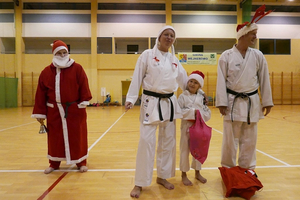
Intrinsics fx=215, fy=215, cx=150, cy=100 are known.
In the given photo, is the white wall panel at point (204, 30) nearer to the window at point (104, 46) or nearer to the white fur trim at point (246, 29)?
the window at point (104, 46)

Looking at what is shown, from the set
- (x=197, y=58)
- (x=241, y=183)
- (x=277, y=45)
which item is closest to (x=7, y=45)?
(x=197, y=58)

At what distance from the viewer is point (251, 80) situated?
8.06 feet

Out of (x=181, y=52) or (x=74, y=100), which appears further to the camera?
(x=181, y=52)

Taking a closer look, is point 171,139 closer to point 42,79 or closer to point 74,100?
point 74,100

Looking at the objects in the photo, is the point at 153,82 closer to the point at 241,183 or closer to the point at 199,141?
the point at 199,141

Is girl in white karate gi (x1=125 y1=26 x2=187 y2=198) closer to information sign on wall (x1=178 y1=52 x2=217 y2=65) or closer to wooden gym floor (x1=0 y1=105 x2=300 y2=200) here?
wooden gym floor (x1=0 y1=105 x2=300 y2=200)

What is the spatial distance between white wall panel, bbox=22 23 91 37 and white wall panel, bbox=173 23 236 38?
768 cm

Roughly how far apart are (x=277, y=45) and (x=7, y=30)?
2079 cm

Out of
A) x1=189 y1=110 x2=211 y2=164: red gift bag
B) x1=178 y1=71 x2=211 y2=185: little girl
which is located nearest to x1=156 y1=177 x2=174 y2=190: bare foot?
x1=178 y1=71 x2=211 y2=185: little girl

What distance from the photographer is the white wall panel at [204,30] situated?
664 inches

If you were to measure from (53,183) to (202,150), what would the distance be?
1.81m

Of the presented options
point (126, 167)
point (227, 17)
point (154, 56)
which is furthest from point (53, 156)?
point (227, 17)

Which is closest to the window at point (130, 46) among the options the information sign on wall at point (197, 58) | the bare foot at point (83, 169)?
the information sign on wall at point (197, 58)

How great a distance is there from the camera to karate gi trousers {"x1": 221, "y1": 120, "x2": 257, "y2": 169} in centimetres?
251
